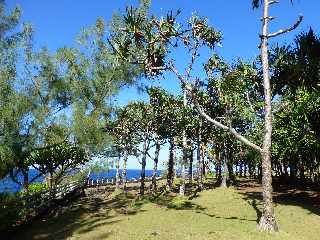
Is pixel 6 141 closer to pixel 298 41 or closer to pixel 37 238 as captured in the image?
pixel 37 238

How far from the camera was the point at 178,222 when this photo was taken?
27312mm

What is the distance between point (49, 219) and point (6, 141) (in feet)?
36.1

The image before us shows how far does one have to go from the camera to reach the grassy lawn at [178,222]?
23141 millimetres

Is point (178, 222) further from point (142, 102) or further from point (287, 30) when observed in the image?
point (142, 102)

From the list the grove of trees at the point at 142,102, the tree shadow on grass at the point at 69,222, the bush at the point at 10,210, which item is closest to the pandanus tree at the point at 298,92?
the grove of trees at the point at 142,102

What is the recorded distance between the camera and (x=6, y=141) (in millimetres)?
23125

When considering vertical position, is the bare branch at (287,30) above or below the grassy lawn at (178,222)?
above

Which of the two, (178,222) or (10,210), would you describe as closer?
(10,210)

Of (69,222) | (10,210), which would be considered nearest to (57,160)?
(69,222)

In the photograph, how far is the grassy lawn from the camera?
23.1 meters

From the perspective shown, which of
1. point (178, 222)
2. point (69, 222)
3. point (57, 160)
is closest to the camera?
point (178, 222)

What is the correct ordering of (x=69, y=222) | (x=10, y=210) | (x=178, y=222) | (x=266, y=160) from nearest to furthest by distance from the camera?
(x=266, y=160) < (x=10, y=210) < (x=178, y=222) < (x=69, y=222)

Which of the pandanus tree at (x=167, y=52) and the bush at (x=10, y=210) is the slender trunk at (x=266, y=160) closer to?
the pandanus tree at (x=167, y=52)

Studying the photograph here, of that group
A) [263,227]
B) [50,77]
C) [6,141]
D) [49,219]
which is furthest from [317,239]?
[50,77]
